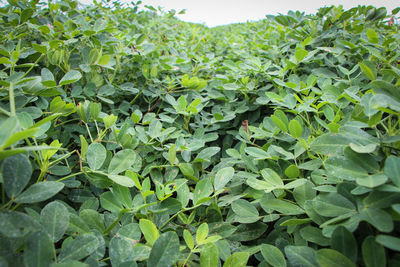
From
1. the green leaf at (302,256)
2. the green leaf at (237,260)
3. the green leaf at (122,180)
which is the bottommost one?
the green leaf at (237,260)

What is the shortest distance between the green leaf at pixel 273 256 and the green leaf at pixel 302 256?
0.15ft

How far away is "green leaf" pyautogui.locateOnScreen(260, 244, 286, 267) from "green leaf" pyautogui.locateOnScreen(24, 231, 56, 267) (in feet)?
1.43

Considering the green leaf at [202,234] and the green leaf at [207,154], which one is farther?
the green leaf at [207,154]

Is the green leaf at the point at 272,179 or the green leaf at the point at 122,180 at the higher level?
the green leaf at the point at 122,180

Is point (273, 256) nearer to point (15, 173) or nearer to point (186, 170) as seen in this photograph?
point (186, 170)

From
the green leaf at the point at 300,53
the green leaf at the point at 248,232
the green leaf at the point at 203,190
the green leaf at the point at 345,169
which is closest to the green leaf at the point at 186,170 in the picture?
the green leaf at the point at 203,190

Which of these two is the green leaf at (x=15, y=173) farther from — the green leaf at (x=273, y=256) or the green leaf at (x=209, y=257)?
the green leaf at (x=273, y=256)

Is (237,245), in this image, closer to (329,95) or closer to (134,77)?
(329,95)

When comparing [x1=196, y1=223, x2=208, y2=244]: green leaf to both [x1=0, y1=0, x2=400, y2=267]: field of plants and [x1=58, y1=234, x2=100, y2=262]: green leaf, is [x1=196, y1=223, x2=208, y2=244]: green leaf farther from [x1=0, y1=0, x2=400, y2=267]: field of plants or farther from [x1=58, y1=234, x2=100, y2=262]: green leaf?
[x1=58, y1=234, x2=100, y2=262]: green leaf

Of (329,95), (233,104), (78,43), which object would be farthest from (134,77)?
(329,95)

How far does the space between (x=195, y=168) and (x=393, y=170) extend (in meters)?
0.64

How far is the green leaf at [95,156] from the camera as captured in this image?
0.67 metres

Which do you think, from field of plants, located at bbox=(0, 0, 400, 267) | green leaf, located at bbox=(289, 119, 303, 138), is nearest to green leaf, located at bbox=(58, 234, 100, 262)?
field of plants, located at bbox=(0, 0, 400, 267)

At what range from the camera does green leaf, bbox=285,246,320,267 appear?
1.60 ft
